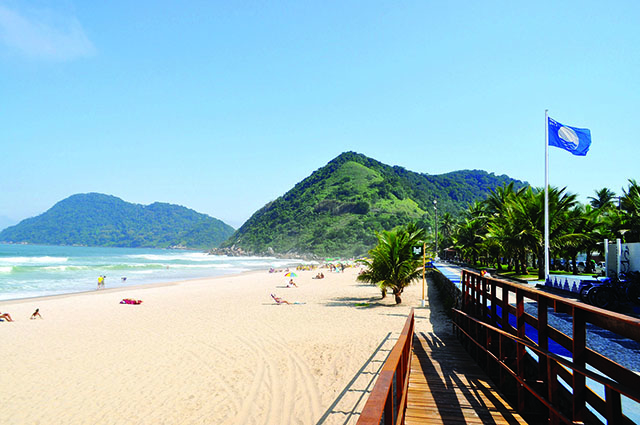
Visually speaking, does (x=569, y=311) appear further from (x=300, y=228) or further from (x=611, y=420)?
(x=300, y=228)

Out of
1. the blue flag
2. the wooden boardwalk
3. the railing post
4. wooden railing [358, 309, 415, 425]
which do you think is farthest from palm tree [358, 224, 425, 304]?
the railing post

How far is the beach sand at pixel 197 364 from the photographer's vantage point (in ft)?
22.5

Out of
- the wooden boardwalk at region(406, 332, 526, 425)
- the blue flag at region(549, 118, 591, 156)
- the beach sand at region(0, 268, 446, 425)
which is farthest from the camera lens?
the blue flag at region(549, 118, 591, 156)

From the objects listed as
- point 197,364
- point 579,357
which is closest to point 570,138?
point 197,364

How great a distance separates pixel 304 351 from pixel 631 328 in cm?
883

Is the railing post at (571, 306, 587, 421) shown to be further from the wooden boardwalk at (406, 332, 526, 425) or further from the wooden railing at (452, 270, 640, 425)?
the wooden boardwalk at (406, 332, 526, 425)

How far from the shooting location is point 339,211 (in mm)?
140125

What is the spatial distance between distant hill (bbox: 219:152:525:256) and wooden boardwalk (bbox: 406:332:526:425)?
3996 inches

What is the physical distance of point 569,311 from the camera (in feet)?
9.04

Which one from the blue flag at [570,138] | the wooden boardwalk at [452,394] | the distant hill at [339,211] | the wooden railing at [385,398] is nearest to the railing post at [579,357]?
the wooden railing at [385,398]

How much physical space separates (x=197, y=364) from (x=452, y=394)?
21.6ft

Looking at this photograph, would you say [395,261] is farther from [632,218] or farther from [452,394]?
[632,218]

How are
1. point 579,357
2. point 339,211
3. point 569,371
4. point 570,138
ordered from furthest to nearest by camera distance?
point 339,211, point 570,138, point 569,371, point 579,357

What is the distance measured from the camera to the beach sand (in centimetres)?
684
